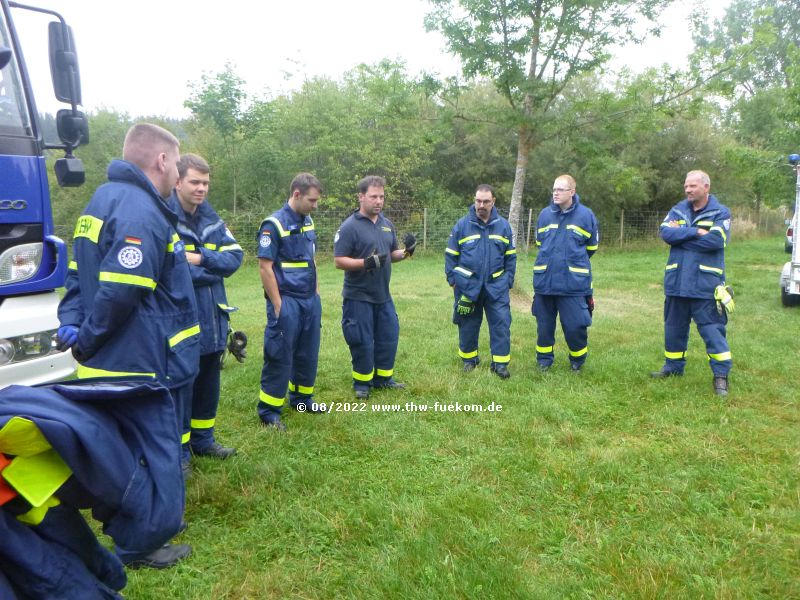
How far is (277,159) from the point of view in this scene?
1792cm

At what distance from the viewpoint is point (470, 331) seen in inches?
235

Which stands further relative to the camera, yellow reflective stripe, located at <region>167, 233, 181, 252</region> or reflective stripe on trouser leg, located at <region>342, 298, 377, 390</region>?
reflective stripe on trouser leg, located at <region>342, 298, 377, 390</region>

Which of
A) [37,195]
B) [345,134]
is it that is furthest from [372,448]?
[345,134]

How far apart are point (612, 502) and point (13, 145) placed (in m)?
4.27

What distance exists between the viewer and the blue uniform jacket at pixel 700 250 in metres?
5.24

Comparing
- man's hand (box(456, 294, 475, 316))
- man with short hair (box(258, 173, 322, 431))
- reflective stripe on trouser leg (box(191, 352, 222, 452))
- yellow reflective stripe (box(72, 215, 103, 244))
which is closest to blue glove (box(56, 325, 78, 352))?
yellow reflective stripe (box(72, 215, 103, 244))

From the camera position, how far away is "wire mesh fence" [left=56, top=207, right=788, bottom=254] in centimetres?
1628

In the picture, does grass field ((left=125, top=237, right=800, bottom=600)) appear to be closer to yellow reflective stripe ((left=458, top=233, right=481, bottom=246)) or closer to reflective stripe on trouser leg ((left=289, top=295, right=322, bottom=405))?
reflective stripe on trouser leg ((left=289, top=295, right=322, bottom=405))

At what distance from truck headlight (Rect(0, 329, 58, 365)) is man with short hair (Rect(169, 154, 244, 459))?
36.5 inches

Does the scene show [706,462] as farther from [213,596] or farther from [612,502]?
[213,596]

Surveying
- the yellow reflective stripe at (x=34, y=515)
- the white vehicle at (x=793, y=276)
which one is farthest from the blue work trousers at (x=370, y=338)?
the white vehicle at (x=793, y=276)

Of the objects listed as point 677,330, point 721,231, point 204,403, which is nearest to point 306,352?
point 204,403

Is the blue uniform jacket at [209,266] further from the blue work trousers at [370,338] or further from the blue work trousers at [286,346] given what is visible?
the blue work trousers at [370,338]

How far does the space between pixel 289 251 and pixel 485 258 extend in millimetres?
2253
